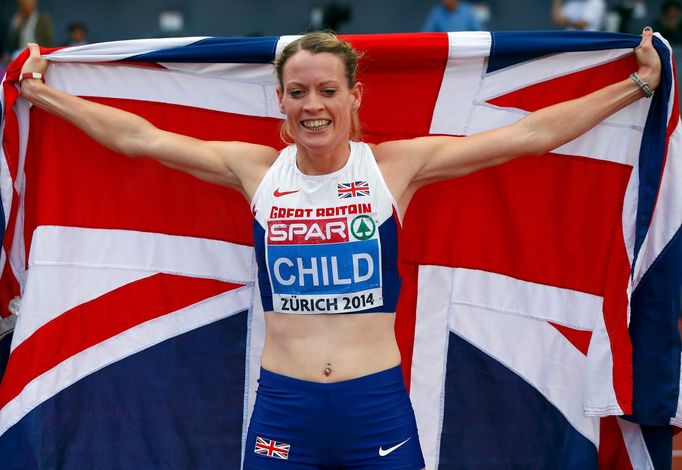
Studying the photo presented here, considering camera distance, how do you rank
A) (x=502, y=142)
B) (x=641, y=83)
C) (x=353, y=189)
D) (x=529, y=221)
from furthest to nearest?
(x=529, y=221)
(x=641, y=83)
(x=502, y=142)
(x=353, y=189)

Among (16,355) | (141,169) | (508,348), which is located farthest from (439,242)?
(16,355)

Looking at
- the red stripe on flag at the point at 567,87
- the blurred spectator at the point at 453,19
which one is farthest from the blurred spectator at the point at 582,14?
the red stripe on flag at the point at 567,87

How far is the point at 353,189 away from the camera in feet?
11.1

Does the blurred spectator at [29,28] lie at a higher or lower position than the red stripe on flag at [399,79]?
higher

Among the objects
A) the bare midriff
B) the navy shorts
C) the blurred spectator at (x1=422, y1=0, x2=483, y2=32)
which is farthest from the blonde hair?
the blurred spectator at (x1=422, y1=0, x2=483, y2=32)

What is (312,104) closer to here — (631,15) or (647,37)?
(647,37)

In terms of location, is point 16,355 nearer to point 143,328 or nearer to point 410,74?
point 143,328

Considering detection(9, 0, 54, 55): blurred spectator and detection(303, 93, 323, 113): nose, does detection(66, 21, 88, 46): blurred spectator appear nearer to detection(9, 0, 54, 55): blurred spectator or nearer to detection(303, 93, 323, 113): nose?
detection(9, 0, 54, 55): blurred spectator

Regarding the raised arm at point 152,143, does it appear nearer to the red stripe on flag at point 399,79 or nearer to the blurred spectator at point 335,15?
the red stripe on flag at point 399,79

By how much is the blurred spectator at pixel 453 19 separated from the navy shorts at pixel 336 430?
6.27 metres

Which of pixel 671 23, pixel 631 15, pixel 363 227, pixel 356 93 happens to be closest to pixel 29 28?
pixel 631 15

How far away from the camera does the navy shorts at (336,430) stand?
10.7 feet

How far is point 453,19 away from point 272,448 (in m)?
6.50

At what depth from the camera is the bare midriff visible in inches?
130
